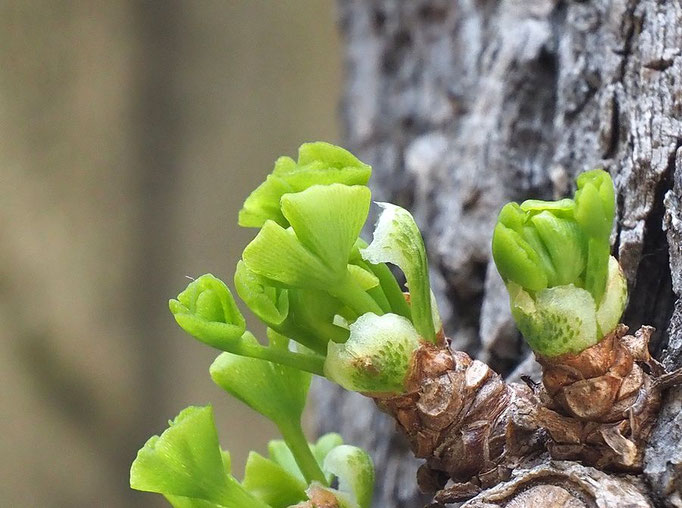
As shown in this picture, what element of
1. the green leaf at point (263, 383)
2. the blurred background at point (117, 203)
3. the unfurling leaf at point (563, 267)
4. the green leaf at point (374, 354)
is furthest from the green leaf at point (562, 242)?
the blurred background at point (117, 203)

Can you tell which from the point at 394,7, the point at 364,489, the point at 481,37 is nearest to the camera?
the point at 364,489

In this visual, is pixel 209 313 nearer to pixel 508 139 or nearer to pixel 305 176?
pixel 305 176

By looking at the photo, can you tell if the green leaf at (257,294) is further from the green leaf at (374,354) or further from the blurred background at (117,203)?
the blurred background at (117,203)

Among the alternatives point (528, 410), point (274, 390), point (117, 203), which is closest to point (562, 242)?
point (528, 410)

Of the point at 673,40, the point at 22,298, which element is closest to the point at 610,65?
the point at 673,40

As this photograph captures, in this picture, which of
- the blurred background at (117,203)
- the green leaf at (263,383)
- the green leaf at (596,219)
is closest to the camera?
the green leaf at (596,219)

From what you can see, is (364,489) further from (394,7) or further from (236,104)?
(236,104)

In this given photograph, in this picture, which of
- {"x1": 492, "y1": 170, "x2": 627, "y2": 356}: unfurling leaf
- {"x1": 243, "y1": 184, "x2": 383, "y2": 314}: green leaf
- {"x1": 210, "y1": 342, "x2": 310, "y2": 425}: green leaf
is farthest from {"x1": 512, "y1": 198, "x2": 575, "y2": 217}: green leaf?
{"x1": 210, "y1": 342, "x2": 310, "y2": 425}: green leaf
